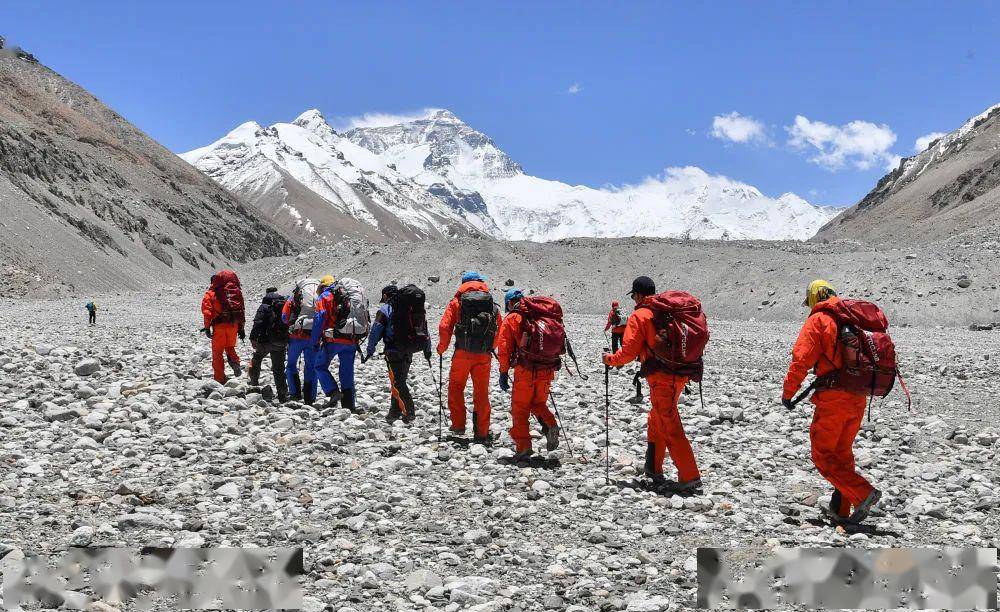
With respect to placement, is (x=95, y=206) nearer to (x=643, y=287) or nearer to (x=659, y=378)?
(x=643, y=287)

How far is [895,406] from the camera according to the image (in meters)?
15.9

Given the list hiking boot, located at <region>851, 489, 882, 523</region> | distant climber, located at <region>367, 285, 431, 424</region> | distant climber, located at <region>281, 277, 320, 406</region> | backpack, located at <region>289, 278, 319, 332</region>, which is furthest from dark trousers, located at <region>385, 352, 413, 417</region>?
hiking boot, located at <region>851, 489, 882, 523</region>

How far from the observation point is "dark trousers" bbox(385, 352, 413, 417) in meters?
12.3

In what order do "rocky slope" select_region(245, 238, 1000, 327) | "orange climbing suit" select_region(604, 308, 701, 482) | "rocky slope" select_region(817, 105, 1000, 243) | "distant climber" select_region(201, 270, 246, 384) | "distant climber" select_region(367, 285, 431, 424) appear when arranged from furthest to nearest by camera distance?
"rocky slope" select_region(817, 105, 1000, 243), "rocky slope" select_region(245, 238, 1000, 327), "distant climber" select_region(201, 270, 246, 384), "distant climber" select_region(367, 285, 431, 424), "orange climbing suit" select_region(604, 308, 701, 482)

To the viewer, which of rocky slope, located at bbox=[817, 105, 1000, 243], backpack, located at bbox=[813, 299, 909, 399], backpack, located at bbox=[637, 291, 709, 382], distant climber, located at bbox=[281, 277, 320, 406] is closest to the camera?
backpack, located at bbox=[813, 299, 909, 399]

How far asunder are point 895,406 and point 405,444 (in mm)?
10933

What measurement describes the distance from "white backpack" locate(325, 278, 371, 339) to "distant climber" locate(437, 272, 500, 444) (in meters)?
1.90

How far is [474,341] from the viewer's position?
11359 millimetres

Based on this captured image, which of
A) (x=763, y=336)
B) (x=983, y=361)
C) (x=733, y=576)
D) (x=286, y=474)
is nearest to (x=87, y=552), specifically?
(x=286, y=474)

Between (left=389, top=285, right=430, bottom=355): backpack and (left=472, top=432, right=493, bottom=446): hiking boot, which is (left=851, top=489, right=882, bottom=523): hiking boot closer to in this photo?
(left=472, top=432, right=493, bottom=446): hiking boot

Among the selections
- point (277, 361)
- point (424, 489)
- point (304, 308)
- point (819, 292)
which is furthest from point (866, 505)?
point (277, 361)

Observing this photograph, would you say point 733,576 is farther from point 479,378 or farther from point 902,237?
point 902,237

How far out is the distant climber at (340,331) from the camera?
12.7 meters

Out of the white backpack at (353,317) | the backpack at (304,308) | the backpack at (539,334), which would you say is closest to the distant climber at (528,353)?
the backpack at (539,334)
